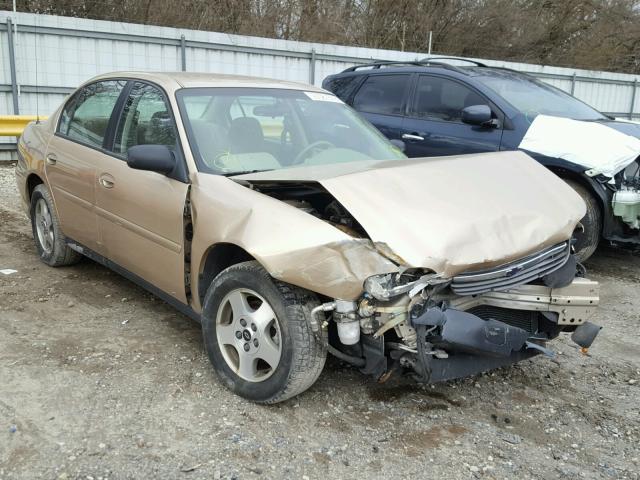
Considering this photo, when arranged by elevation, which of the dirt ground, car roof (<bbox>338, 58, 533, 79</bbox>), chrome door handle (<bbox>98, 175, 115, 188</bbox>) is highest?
car roof (<bbox>338, 58, 533, 79</bbox>)

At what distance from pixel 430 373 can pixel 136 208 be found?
2.07 meters

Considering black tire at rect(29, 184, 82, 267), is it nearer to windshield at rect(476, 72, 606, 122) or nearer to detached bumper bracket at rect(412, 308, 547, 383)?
detached bumper bracket at rect(412, 308, 547, 383)

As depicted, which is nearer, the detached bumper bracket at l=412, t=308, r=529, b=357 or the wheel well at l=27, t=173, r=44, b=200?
the detached bumper bracket at l=412, t=308, r=529, b=357

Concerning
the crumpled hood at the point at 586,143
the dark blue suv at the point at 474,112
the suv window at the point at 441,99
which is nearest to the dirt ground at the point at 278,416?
the dark blue suv at the point at 474,112

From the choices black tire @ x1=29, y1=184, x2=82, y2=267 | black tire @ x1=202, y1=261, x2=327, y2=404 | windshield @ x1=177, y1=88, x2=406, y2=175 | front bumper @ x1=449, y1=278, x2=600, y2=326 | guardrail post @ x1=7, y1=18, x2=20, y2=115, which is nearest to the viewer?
black tire @ x1=202, y1=261, x2=327, y2=404

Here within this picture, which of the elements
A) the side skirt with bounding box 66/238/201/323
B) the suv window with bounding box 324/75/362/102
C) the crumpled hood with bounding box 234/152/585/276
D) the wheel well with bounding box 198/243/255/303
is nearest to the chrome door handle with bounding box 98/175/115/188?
the side skirt with bounding box 66/238/201/323

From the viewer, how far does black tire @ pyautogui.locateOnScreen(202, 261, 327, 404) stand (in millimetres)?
2891

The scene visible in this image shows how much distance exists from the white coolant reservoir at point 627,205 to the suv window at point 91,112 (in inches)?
161

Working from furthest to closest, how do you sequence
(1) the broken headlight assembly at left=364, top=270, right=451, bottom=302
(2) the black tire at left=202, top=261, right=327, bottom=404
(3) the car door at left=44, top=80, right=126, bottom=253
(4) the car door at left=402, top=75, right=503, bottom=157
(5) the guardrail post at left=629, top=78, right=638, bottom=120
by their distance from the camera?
1. (5) the guardrail post at left=629, top=78, right=638, bottom=120
2. (4) the car door at left=402, top=75, right=503, bottom=157
3. (3) the car door at left=44, top=80, right=126, bottom=253
4. (2) the black tire at left=202, top=261, right=327, bottom=404
5. (1) the broken headlight assembly at left=364, top=270, right=451, bottom=302

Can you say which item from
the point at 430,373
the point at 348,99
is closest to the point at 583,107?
the point at 348,99

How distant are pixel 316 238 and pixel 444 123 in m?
4.12

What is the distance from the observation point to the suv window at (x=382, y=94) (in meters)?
7.00

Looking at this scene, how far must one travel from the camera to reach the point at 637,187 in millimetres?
5328

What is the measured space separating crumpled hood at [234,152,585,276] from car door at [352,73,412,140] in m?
3.35
